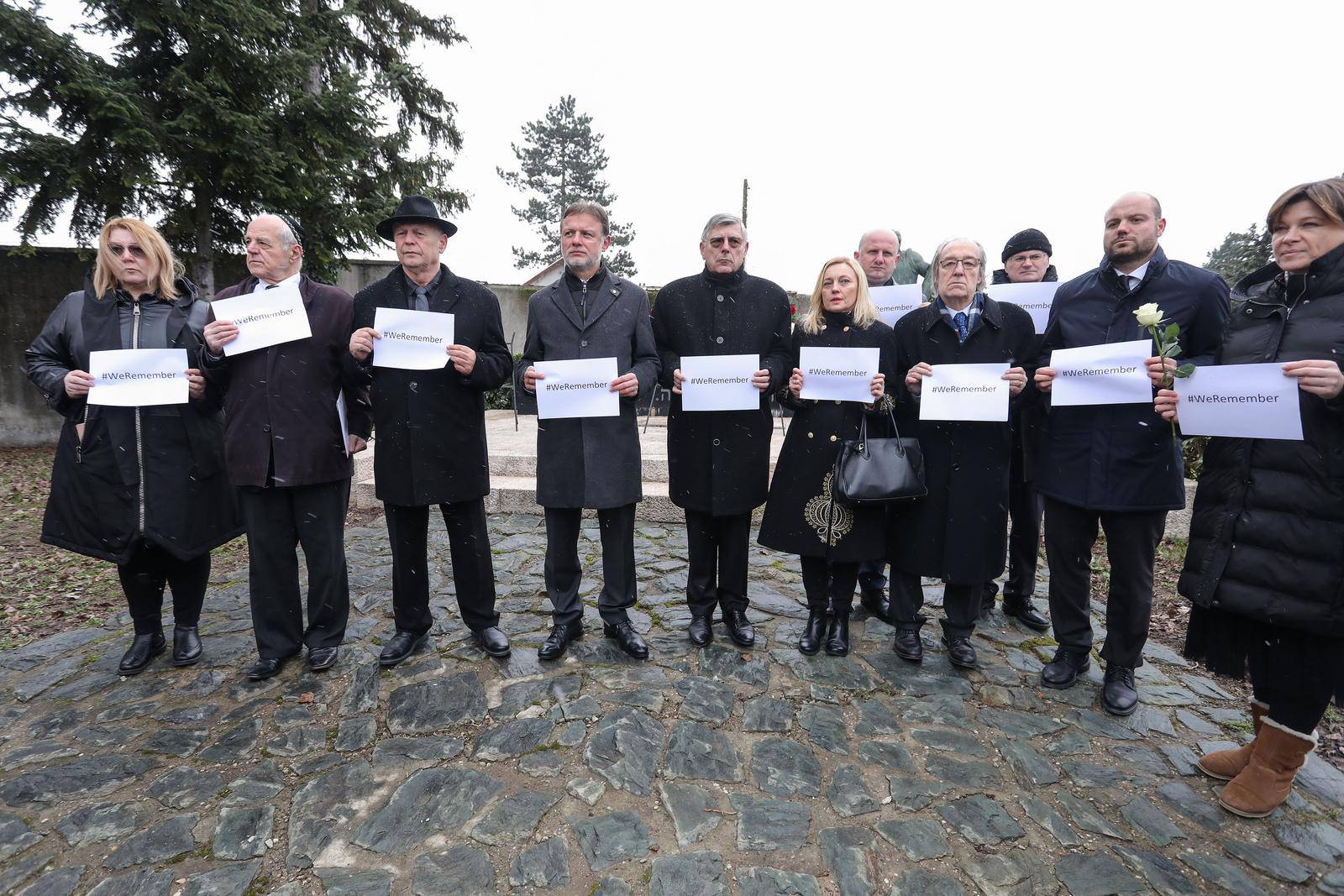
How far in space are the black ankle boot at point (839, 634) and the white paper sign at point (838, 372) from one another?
4.38 ft

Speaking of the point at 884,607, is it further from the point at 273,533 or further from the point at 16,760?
Result: the point at 16,760

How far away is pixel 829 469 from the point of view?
3801 mm

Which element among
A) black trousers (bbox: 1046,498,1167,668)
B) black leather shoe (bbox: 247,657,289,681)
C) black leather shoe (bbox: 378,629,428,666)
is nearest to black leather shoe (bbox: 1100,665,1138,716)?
black trousers (bbox: 1046,498,1167,668)

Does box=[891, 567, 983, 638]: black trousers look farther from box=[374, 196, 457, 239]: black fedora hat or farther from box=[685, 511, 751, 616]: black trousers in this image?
box=[374, 196, 457, 239]: black fedora hat

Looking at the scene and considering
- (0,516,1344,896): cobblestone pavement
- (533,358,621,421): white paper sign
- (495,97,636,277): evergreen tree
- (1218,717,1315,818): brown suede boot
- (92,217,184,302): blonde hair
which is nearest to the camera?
(0,516,1344,896): cobblestone pavement

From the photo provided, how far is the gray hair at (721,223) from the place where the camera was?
3773 mm

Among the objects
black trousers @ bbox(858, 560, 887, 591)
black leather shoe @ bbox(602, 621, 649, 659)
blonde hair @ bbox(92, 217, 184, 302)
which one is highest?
blonde hair @ bbox(92, 217, 184, 302)

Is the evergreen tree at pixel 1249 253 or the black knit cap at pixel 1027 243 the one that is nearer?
the black knit cap at pixel 1027 243

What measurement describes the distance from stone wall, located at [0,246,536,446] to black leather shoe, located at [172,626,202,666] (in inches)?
370

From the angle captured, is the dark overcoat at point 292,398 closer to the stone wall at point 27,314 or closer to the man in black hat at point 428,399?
the man in black hat at point 428,399

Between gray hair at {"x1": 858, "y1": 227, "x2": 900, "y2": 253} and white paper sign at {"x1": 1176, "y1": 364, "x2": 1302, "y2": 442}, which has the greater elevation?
gray hair at {"x1": 858, "y1": 227, "x2": 900, "y2": 253}

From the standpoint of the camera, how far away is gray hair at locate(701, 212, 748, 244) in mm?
3773

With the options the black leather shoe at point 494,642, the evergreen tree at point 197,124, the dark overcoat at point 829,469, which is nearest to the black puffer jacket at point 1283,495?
the dark overcoat at point 829,469

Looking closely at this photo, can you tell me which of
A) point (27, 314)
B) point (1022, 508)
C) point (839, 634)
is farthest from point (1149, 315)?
point (27, 314)
